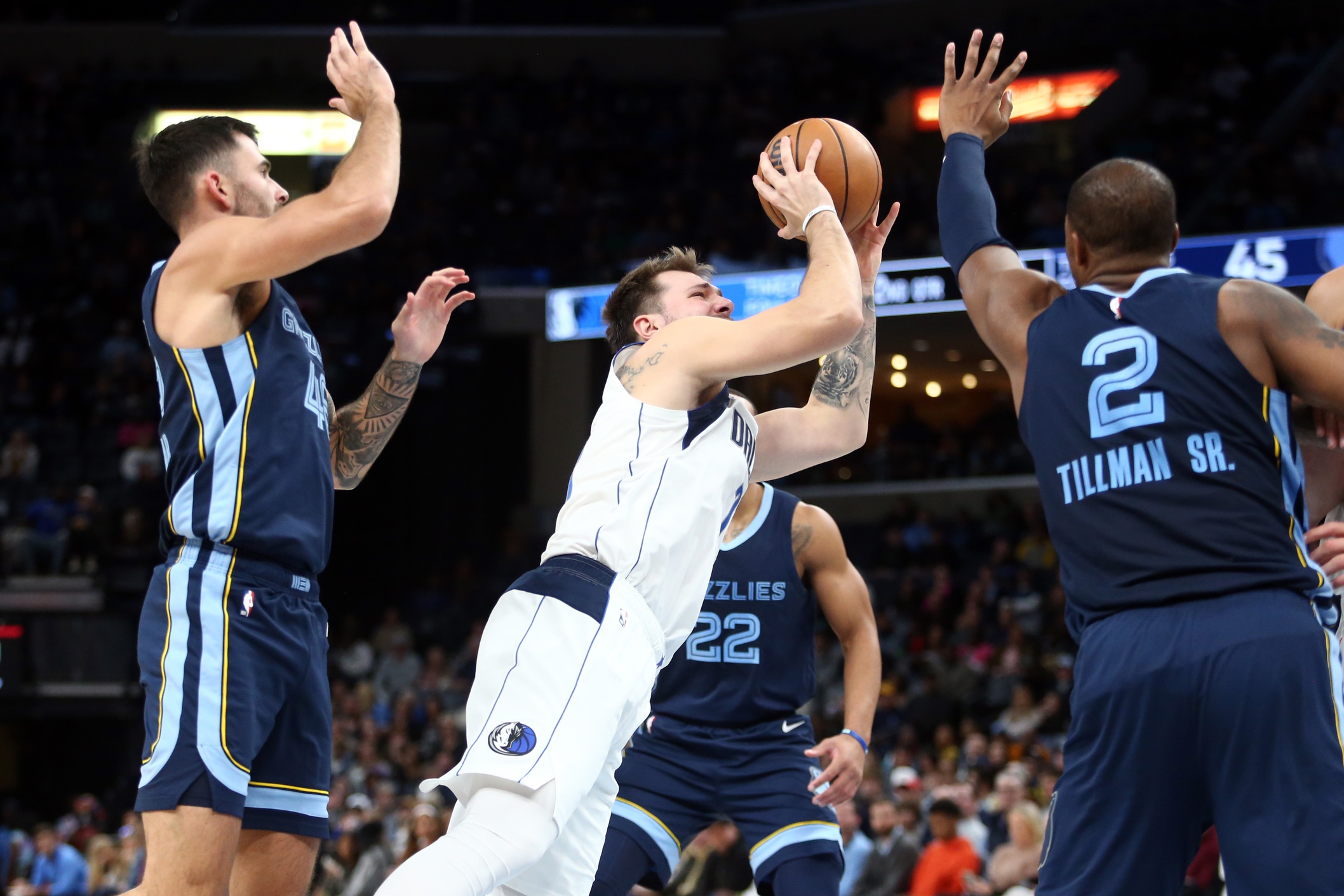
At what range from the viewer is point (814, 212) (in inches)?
155

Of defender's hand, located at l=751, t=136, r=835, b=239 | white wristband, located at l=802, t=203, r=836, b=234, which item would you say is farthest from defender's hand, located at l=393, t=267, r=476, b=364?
white wristband, located at l=802, t=203, r=836, b=234

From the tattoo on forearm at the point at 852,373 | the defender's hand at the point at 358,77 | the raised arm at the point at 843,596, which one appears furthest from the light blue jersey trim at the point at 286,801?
the raised arm at the point at 843,596

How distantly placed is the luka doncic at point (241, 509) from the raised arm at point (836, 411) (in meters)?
1.32

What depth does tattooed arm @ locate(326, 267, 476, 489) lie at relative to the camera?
4.36m

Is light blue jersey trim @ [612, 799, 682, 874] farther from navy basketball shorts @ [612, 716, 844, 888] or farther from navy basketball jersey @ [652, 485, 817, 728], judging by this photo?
navy basketball jersey @ [652, 485, 817, 728]

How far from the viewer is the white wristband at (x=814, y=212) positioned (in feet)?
12.9

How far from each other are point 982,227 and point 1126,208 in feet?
1.74

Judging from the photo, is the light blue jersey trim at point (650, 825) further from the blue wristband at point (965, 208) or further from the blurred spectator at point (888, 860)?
the blurred spectator at point (888, 860)

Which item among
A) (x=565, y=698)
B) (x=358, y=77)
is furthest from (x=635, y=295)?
(x=565, y=698)

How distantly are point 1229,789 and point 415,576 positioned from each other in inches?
714

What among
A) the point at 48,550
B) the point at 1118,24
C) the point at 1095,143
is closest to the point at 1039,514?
the point at 1095,143

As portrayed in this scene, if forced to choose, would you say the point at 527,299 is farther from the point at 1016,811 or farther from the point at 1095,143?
the point at 1016,811

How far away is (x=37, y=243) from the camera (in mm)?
21734

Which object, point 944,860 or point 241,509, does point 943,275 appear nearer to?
point 944,860
